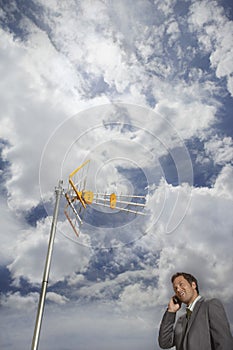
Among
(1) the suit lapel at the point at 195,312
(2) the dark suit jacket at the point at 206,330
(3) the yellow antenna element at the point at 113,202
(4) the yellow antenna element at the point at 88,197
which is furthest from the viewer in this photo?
(4) the yellow antenna element at the point at 88,197

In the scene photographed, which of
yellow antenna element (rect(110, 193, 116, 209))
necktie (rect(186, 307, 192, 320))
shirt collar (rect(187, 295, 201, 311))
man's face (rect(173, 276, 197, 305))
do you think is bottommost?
necktie (rect(186, 307, 192, 320))

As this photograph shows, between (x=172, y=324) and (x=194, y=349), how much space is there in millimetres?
705

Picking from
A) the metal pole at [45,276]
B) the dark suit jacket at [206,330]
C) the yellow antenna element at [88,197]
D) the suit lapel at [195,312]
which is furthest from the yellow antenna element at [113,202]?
the suit lapel at [195,312]

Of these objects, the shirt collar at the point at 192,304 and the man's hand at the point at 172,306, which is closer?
the shirt collar at the point at 192,304

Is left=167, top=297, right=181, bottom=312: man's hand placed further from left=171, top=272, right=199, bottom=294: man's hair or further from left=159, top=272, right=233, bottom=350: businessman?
left=171, top=272, right=199, bottom=294: man's hair

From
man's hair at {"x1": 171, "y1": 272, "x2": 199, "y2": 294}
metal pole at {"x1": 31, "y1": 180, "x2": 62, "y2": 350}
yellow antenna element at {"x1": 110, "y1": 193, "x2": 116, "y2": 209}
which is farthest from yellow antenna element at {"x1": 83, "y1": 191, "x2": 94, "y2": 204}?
man's hair at {"x1": 171, "y1": 272, "x2": 199, "y2": 294}

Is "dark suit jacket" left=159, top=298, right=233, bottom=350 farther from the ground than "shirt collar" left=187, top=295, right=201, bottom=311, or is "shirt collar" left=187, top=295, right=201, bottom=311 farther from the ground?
"shirt collar" left=187, top=295, right=201, bottom=311

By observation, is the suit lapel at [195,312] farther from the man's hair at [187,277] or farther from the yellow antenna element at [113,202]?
the yellow antenna element at [113,202]

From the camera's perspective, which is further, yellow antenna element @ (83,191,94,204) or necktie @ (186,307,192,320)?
yellow antenna element @ (83,191,94,204)

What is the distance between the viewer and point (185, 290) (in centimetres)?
436

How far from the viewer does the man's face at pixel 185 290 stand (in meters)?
4.34

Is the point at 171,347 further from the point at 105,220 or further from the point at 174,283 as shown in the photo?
the point at 105,220

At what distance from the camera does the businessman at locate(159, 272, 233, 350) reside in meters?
3.73

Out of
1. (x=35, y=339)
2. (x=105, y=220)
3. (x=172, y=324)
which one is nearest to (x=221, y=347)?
(x=172, y=324)
